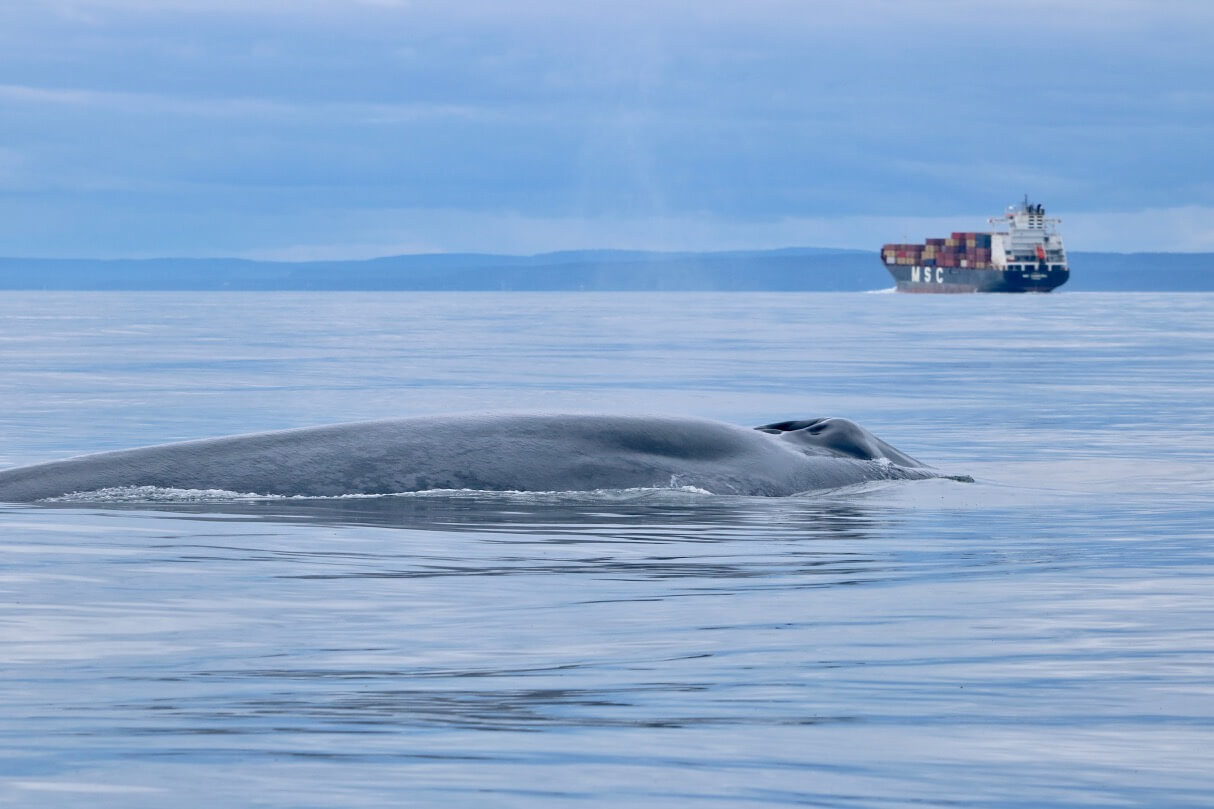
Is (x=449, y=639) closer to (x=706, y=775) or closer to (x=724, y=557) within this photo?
(x=706, y=775)

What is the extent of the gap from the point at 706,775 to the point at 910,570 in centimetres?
569

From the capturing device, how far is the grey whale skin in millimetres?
14445

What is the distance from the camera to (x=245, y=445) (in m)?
14.8

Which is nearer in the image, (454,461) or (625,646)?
(625,646)

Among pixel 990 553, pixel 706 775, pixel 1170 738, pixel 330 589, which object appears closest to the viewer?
pixel 706 775

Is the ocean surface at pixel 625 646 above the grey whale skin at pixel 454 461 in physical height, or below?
below

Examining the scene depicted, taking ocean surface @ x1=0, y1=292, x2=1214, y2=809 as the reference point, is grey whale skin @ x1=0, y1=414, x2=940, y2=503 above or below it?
above

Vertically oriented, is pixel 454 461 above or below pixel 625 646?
above

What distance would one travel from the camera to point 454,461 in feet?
48.2

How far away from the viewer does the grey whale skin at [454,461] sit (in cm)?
1445

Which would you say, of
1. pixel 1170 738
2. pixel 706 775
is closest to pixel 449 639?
pixel 706 775

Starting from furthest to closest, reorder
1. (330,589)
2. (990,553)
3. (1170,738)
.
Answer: (990,553), (330,589), (1170,738)

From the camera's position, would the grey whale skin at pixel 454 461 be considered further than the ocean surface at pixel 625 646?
Yes

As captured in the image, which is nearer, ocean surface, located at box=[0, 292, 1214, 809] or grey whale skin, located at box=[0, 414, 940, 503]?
ocean surface, located at box=[0, 292, 1214, 809]
